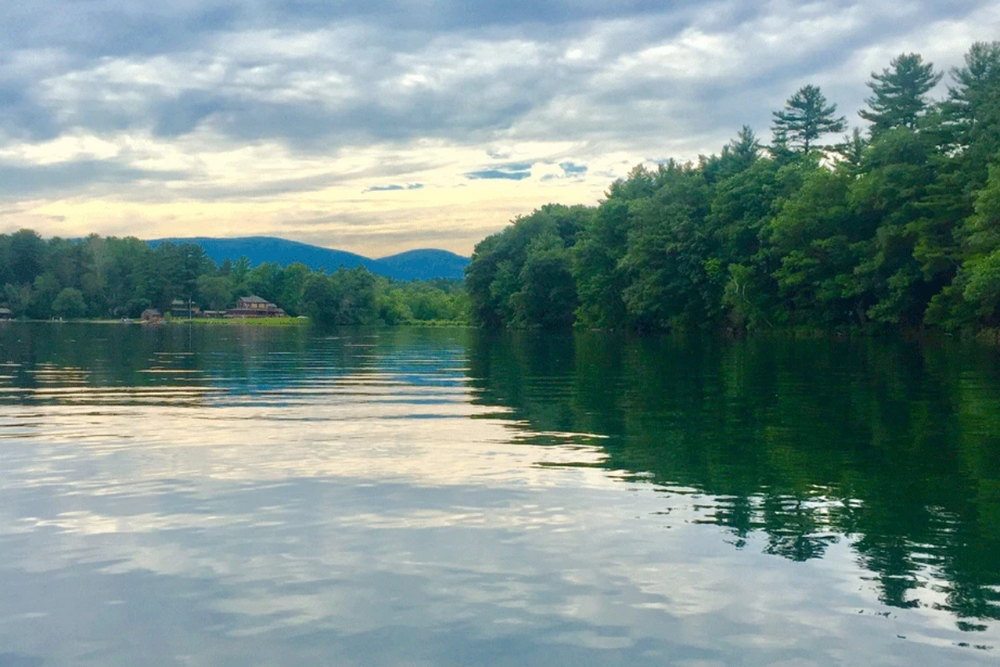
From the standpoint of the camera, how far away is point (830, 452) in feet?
47.9

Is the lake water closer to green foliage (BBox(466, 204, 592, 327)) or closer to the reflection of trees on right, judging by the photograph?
the reflection of trees on right

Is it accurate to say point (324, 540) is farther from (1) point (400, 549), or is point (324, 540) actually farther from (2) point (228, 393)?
(2) point (228, 393)

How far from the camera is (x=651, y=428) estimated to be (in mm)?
17578

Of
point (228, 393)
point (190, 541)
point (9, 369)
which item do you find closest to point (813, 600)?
point (190, 541)

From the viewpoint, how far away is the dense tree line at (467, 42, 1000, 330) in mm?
63156

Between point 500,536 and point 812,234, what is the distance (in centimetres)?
7438

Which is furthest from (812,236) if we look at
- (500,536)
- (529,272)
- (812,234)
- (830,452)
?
(500,536)

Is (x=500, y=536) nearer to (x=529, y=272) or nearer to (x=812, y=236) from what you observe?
(x=812, y=236)

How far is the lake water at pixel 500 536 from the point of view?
6562mm

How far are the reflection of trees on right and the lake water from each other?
0.21 feet

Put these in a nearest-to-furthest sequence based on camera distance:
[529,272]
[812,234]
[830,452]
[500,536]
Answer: [500,536]
[830,452]
[812,234]
[529,272]

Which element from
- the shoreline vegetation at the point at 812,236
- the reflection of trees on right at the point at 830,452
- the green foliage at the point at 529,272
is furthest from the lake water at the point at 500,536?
the green foliage at the point at 529,272

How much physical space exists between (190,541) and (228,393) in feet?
54.0

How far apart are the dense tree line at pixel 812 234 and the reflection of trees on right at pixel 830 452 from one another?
31.4 metres
